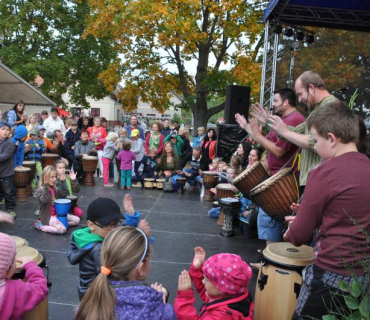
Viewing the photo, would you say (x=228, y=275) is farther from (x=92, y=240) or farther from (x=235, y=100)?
(x=235, y=100)

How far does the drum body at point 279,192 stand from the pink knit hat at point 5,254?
2.11 meters

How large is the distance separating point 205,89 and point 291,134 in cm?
1488

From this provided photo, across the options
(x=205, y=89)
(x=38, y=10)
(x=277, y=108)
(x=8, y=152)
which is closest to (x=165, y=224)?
(x=8, y=152)

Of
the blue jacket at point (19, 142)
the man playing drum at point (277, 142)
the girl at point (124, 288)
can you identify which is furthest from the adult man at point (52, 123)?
the girl at point (124, 288)

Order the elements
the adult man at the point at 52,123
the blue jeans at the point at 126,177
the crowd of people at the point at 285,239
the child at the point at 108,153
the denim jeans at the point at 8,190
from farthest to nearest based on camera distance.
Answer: the adult man at the point at 52,123
the child at the point at 108,153
the blue jeans at the point at 126,177
the denim jeans at the point at 8,190
the crowd of people at the point at 285,239

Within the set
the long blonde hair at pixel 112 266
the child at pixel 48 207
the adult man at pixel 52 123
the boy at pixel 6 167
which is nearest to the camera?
the long blonde hair at pixel 112 266

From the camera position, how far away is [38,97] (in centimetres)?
1502

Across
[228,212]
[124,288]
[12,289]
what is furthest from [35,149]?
[124,288]

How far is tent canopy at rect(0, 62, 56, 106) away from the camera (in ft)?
45.2

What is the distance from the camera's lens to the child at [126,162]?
10.3m

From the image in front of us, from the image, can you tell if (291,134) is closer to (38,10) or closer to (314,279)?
(314,279)

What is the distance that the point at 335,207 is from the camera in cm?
214

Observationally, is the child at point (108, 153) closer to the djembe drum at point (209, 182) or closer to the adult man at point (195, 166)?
the adult man at point (195, 166)

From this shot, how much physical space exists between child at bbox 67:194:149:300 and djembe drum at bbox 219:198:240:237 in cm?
339
